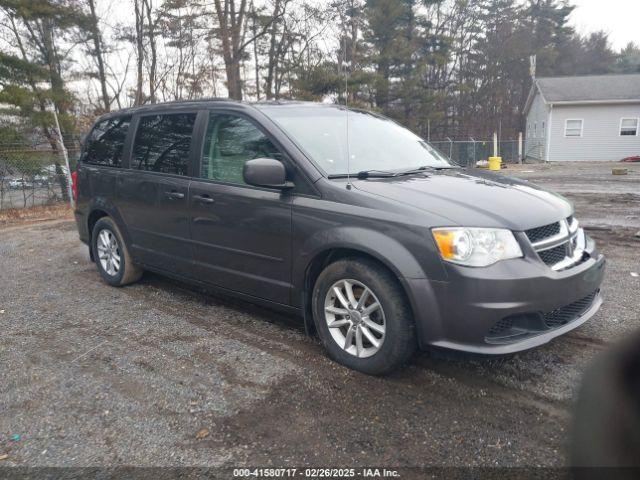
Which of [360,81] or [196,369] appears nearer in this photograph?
[196,369]

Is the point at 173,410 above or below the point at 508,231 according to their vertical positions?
below

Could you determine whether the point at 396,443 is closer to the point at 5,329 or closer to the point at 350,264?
the point at 350,264

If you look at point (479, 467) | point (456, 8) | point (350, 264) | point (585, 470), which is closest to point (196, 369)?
point (350, 264)

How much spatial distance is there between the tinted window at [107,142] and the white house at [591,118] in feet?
88.5

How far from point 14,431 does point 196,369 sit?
1081 mm

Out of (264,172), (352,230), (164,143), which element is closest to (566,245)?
(352,230)

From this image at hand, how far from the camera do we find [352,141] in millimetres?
3988

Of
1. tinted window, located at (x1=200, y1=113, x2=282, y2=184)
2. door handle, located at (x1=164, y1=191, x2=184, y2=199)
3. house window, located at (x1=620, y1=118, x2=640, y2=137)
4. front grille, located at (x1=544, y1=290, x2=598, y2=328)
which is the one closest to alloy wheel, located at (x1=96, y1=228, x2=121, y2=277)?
door handle, located at (x1=164, y1=191, x2=184, y2=199)

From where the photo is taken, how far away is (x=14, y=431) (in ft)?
8.80

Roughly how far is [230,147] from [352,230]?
4.80ft

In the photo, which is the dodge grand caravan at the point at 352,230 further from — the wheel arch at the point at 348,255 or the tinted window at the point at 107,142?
the tinted window at the point at 107,142

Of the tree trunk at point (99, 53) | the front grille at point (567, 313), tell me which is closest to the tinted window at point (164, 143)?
the front grille at point (567, 313)

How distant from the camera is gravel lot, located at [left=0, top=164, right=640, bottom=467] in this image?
2459 mm

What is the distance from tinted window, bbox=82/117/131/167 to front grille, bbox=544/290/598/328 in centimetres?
423
